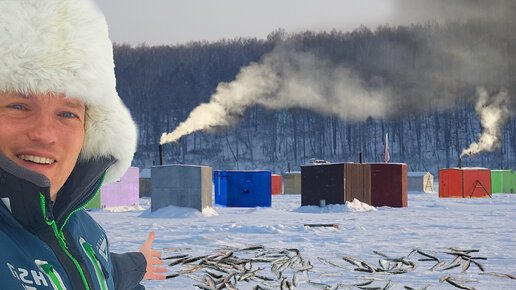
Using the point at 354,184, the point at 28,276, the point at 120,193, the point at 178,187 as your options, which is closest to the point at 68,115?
the point at 28,276

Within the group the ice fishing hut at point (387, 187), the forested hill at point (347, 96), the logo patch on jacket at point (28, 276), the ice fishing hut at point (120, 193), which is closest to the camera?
the logo patch on jacket at point (28, 276)

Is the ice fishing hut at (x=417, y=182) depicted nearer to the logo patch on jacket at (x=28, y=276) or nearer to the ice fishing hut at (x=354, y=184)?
the ice fishing hut at (x=354, y=184)

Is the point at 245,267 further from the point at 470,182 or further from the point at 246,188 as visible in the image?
the point at 470,182

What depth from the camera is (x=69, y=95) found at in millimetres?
1571

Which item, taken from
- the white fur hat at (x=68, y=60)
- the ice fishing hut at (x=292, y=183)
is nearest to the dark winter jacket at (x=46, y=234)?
the white fur hat at (x=68, y=60)

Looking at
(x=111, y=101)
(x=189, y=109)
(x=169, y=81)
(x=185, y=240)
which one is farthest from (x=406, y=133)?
(x=111, y=101)

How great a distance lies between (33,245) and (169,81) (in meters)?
101

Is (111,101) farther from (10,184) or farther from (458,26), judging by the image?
(458,26)

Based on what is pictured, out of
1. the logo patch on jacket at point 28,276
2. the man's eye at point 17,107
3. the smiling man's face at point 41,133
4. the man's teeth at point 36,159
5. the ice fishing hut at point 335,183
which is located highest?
the man's eye at point 17,107

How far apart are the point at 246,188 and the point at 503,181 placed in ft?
75.1

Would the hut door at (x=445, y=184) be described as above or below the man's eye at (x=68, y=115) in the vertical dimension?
below

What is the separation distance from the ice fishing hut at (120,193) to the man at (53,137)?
18.5 meters

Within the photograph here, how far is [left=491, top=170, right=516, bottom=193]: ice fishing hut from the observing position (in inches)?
1406

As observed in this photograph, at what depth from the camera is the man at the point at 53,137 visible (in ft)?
4.54
